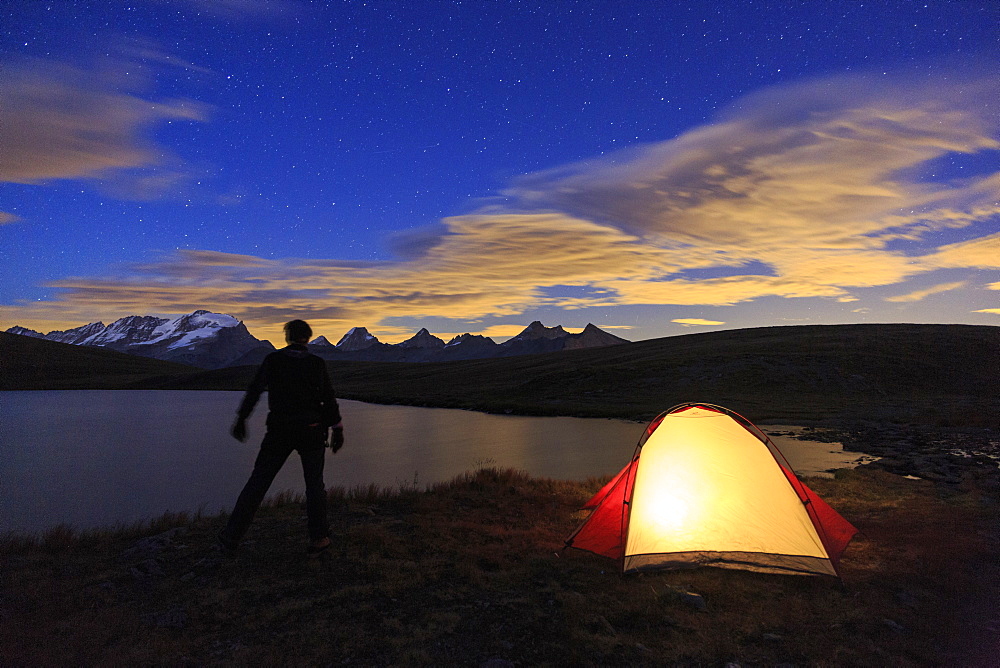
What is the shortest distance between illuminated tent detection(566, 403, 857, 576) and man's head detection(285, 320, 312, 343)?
586 centimetres

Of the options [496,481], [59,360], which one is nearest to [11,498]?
[496,481]

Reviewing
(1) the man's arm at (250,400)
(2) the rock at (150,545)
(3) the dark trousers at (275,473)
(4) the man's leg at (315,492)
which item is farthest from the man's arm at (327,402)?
(2) the rock at (150,545)

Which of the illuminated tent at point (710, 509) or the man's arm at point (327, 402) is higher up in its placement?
the man's arm at point (327, 402)

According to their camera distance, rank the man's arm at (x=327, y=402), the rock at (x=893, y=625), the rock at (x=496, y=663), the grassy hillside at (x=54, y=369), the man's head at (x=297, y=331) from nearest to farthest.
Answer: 1. the rock at (x=496, y=663)
2. the rock at (x=893, y=625)
3. the man's arm at (x=327, y=402)
4. the man's head at (x=297, y=331)
5. the grassy hillside at (x=54, y=369)

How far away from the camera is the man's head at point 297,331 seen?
882 cm

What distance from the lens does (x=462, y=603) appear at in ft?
24.3

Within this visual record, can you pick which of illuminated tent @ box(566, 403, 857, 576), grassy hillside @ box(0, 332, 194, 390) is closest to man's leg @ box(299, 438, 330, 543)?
illuminated tent @ box(566, 403, 857, 576)

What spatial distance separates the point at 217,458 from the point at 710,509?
1197 inches

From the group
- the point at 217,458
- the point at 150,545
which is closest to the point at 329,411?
the point at 150,545

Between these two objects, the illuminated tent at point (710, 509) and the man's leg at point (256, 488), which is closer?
the man's leg at point (256, 488)

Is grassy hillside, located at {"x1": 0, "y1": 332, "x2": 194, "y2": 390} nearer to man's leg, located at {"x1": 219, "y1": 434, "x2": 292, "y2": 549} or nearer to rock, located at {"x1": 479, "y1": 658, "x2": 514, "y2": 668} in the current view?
man's leg, located at {"x1": 219, "y1": 434, "x2": 292, "y2": 549}

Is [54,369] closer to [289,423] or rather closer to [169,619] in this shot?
[289,423]

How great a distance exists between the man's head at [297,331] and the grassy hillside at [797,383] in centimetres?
4049

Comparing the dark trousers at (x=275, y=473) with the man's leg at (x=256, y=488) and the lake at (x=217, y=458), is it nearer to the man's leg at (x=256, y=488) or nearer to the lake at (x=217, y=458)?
the man's leg at (x=256, y=488)
